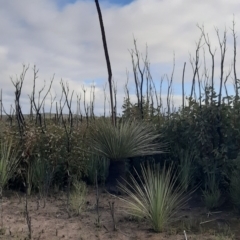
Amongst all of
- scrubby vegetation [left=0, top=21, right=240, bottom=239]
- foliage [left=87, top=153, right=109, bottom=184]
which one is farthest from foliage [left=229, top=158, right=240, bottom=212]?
foliage [left=87, top=153, right=109, bottom=184]

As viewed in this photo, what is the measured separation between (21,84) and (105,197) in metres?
3.26

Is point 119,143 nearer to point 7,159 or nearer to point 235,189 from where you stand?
point 7,159

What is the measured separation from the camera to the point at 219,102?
9414mm

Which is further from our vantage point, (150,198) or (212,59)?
(212,59)

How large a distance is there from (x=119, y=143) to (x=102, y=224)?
237 cm

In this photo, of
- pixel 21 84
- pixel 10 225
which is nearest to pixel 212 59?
pixel 21 84

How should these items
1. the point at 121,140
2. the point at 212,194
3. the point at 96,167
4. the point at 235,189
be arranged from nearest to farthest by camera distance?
the point at 235,189 → the point at 212,194 → the point at 121,140 → the point at 96,167

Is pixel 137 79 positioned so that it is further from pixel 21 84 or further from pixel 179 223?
pixel 179 223

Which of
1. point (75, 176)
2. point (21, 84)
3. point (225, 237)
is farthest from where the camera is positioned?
point (21, 84)

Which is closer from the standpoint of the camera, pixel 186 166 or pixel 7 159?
pixel 7 159

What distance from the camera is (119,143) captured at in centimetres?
904

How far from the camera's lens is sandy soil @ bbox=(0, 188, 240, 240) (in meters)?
6.50

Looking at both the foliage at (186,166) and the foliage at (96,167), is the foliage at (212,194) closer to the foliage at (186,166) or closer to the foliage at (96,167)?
the foliage at (186,166)

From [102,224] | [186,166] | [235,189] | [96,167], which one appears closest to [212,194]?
[235,189]
